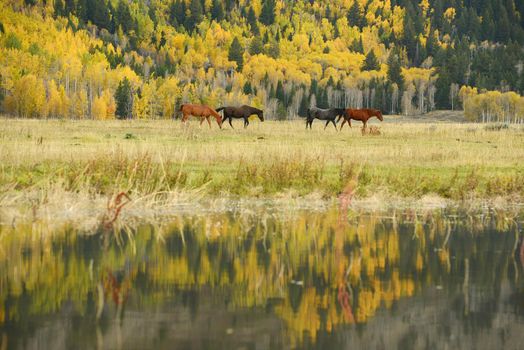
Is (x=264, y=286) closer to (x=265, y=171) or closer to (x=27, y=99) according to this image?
(x=265, y=171)

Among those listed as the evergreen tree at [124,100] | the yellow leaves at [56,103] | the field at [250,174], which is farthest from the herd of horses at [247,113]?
the evergreen tree at [124,100]

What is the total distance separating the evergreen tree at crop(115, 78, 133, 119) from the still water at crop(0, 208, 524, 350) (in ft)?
516

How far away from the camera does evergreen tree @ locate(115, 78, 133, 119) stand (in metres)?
173

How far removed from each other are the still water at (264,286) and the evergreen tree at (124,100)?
6187 inches

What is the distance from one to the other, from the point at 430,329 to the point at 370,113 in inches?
1881

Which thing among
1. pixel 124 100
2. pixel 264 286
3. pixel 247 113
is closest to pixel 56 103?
pixel 124 100

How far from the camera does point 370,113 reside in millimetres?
56844

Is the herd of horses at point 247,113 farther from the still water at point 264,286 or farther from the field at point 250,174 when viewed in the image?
the still water at point 264,286

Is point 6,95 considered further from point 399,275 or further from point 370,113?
point 399,275

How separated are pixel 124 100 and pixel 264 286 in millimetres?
165365

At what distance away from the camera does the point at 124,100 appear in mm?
174375

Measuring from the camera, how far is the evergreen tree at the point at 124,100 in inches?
6816

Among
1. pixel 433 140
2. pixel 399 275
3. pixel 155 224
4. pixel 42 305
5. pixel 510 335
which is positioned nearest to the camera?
pixel 510 335

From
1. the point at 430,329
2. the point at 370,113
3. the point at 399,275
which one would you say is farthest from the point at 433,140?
the point at 430,329
